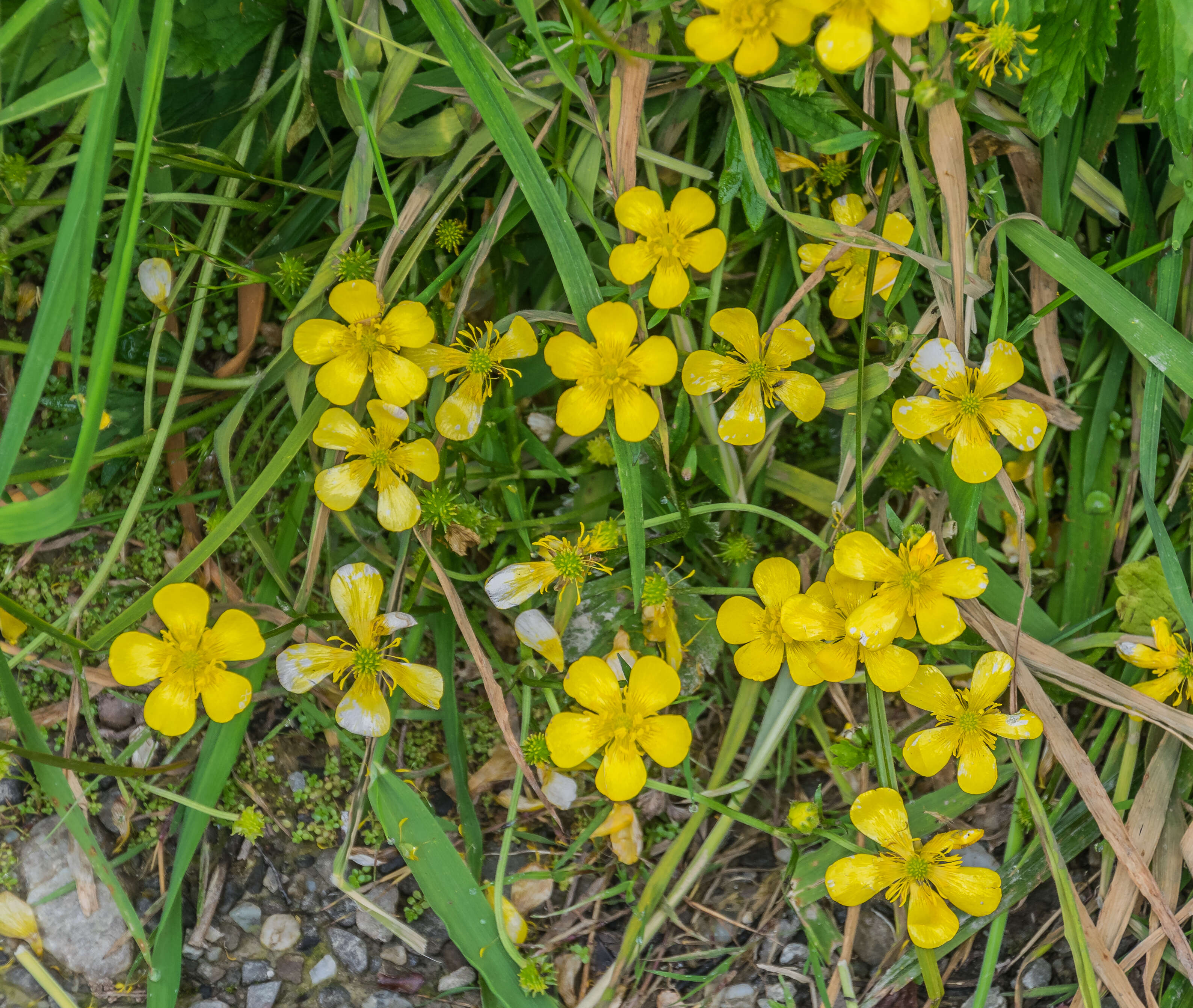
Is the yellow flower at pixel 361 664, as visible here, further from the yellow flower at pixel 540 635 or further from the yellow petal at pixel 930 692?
the yellow petal at pixel 930 692

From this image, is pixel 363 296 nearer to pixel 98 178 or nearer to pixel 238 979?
pixel 98 178

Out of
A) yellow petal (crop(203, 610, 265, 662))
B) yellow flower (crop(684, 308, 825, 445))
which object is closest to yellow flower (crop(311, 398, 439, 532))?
yellow petal (crop(203, 610, 265, 662))

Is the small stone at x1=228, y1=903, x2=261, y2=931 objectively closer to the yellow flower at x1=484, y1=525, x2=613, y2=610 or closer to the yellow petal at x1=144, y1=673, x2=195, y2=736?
the yellow petal at x1=144, y1=673, x2=195, y2=736

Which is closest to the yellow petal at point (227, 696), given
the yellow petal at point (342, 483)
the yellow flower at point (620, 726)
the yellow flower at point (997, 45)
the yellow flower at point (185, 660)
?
the yellow flower at point (185, 660)

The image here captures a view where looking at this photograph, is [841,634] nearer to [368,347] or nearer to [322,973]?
[368,347]

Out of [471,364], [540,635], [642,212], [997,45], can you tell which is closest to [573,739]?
[540,635]

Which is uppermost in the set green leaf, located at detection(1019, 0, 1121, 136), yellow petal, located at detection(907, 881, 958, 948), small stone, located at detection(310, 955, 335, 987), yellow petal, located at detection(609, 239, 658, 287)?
green leaf, located at detection(1019, 0, 1121, 136)

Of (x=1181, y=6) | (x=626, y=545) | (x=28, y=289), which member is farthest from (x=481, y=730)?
(x=1181, y=6)
